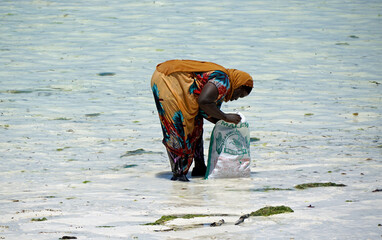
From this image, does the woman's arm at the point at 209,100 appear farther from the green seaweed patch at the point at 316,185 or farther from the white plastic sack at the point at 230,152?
the green seaweed patch at the point at 316,185

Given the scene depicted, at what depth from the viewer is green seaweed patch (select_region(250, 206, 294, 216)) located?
14.9 feet

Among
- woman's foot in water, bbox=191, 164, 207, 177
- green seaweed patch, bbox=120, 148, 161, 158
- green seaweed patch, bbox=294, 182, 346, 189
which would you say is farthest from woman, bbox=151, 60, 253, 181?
green seaweed patch, bbox=120, 148, 161, 158

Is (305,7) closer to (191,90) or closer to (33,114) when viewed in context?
(33,114)

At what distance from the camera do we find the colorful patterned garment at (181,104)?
19.8ft

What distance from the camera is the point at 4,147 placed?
748cm

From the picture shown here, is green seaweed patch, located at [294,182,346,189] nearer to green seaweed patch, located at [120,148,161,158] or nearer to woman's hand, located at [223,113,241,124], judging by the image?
woman's hand, located at [223,113,241,124]

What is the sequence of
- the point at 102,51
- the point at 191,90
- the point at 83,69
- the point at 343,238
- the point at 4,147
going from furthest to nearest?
the point at 102,51, the point at 83,69, the point at 4,147, the point at 191,90, the point at 343,238

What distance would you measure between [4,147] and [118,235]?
3844 mm

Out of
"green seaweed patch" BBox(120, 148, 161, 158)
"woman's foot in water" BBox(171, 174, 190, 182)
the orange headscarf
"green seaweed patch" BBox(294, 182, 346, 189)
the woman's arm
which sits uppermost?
the orange headscarf

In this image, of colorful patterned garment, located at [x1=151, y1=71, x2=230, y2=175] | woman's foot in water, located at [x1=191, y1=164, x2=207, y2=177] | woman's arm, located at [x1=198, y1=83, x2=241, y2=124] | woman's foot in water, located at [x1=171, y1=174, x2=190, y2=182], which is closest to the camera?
woman's arm, located at [x1=198, y1=83, x2=241, y2=124]

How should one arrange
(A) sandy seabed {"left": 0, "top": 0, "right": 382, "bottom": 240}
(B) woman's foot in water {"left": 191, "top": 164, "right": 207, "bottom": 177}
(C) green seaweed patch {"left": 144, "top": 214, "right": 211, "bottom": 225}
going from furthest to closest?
(B) woman's foot in water {"left": 191, "top": 164, "right": 207, "bottom": 177} < (A) sandy seabed {"left": 0, "top": 0, "right": 382, "bottom": 240} < (C) green seaweed patch {"left": 144, "top": 214, "right": 211, "bottom": 225}

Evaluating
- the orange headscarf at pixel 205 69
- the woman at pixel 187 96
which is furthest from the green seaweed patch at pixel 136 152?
the orange headscarf at pixel 205 69

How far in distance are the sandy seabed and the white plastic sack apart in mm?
155

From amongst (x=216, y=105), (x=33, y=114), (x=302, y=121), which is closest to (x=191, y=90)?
(x=216, y=105)
